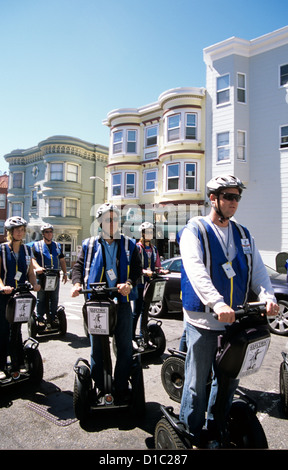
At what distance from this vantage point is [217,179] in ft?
8.62

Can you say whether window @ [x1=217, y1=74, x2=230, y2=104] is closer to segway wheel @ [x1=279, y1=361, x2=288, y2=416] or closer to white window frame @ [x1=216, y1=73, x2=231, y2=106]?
white window frame @ [x1=216, y1=73, x2=231, y2=106]

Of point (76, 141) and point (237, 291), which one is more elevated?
point (76, 141)

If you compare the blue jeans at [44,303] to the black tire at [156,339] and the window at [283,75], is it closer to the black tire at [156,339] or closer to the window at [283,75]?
the black tire at [156,339]

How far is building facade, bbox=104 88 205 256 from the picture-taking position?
21062 mm

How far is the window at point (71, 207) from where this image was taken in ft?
102

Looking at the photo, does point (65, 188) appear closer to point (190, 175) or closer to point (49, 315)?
point (190, 175)

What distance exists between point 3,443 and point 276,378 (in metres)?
3.53

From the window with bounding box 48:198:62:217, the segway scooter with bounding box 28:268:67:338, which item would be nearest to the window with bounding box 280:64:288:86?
the segway scooter with bounding box 28:268:67:338

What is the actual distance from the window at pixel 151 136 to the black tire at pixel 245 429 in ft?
75.9

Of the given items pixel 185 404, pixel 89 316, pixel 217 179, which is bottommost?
pixel 185 404

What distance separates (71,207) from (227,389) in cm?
3015

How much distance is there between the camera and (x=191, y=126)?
21344 mm

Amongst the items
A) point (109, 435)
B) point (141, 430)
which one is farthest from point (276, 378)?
point (109, 435)
